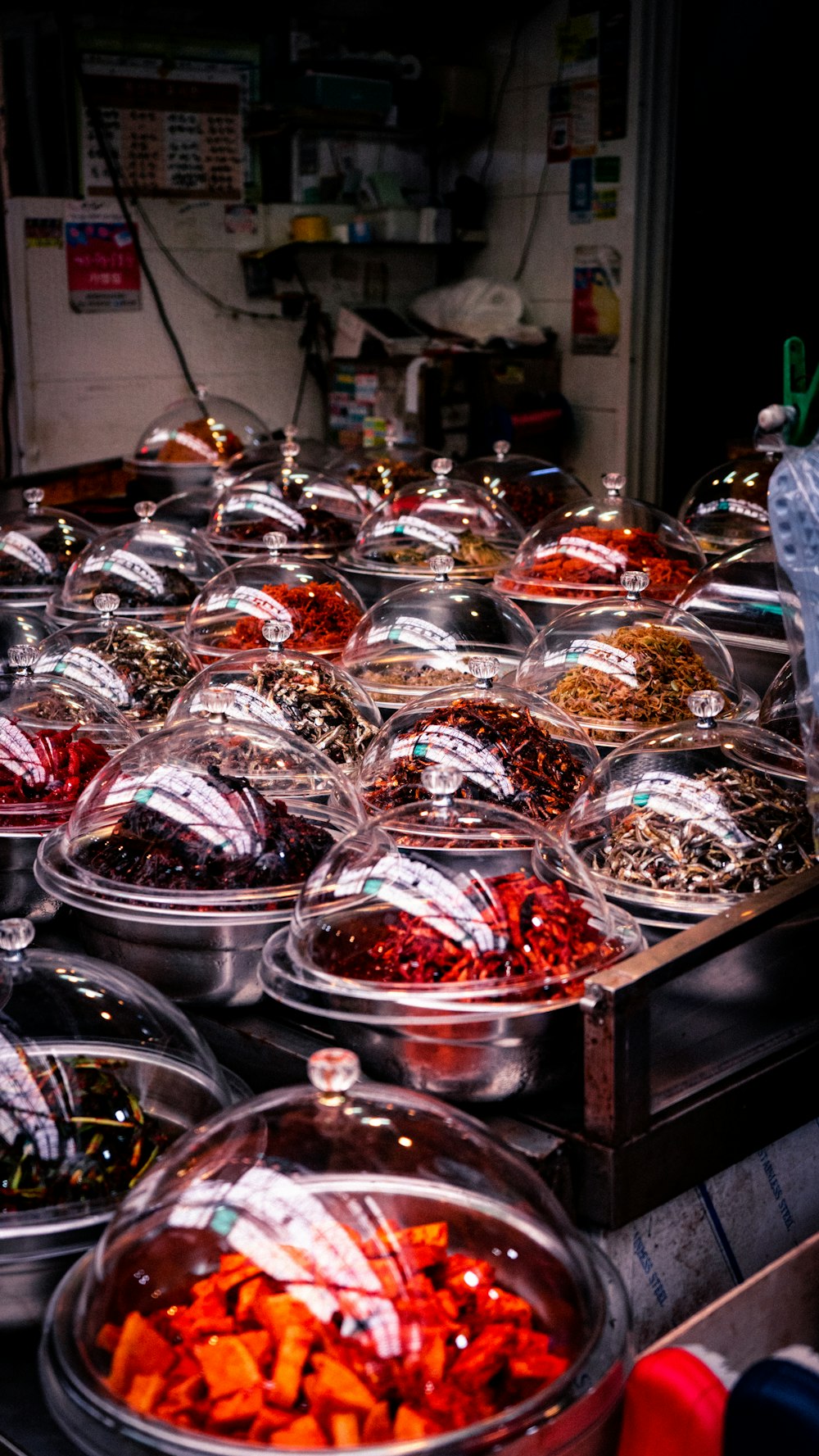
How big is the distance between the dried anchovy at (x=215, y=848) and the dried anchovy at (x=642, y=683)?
735mm

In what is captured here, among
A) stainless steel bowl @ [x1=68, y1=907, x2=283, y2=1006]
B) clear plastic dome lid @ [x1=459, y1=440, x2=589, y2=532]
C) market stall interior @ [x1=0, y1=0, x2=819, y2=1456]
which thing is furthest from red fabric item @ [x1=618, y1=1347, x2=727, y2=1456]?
clear plastic dome lid @ [x1=459, y1=440, x2=589, y2=532]

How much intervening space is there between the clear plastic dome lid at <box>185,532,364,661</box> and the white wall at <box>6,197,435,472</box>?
3.29 meters

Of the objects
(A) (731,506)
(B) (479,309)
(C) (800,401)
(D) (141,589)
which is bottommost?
(D) (141,589)

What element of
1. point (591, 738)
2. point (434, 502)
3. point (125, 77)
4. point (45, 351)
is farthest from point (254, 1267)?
point (125, 77)

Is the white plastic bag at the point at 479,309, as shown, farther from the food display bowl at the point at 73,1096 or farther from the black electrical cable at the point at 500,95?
the food display bowl at the point at 73,1096

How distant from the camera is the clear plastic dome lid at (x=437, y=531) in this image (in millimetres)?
3303

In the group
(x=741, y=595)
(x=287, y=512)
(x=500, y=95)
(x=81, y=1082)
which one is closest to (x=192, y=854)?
(x=81, y=1082)

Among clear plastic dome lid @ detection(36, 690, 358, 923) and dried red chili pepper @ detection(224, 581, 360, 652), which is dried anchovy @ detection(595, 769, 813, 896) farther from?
dried red chili pepper @ detection(224, 581, 360, 652)

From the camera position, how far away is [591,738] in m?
2.29

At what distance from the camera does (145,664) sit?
8.50 feet

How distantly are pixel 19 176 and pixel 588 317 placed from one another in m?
2.38

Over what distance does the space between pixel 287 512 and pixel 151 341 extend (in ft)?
9.41

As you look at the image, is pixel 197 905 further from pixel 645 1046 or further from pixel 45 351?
pixel 45 351

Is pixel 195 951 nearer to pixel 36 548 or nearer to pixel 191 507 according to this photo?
pixel 36 548
